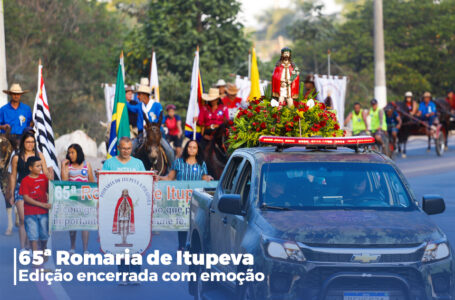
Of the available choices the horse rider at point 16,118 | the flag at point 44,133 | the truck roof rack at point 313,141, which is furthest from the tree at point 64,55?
the truck roof rack at point 313,141

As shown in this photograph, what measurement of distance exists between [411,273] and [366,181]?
54.2 inches

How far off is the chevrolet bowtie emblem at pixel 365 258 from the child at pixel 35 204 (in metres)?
6.25

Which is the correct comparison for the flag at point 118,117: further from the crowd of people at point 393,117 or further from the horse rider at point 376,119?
the horse rider at point 376,119

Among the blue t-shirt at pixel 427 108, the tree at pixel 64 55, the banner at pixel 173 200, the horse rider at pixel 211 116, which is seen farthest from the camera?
the tree at pixel 64 55

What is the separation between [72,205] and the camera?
523 inches

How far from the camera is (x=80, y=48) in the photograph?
4553 cm

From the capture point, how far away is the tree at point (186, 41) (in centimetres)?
4012

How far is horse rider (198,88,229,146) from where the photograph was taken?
19328mm

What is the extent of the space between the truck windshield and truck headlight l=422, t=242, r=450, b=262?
2.75ft

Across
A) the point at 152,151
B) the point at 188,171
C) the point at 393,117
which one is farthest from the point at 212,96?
the point at 393,117

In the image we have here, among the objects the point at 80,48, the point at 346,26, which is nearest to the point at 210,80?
the point at 80,48

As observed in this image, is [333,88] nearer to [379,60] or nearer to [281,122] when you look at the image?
[379,60]

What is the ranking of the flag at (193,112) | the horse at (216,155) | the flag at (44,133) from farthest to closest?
the flag at (193,112), the horse at (216,155), the flag at (44,133)

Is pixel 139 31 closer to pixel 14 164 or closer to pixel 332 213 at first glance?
pixel 14 164
